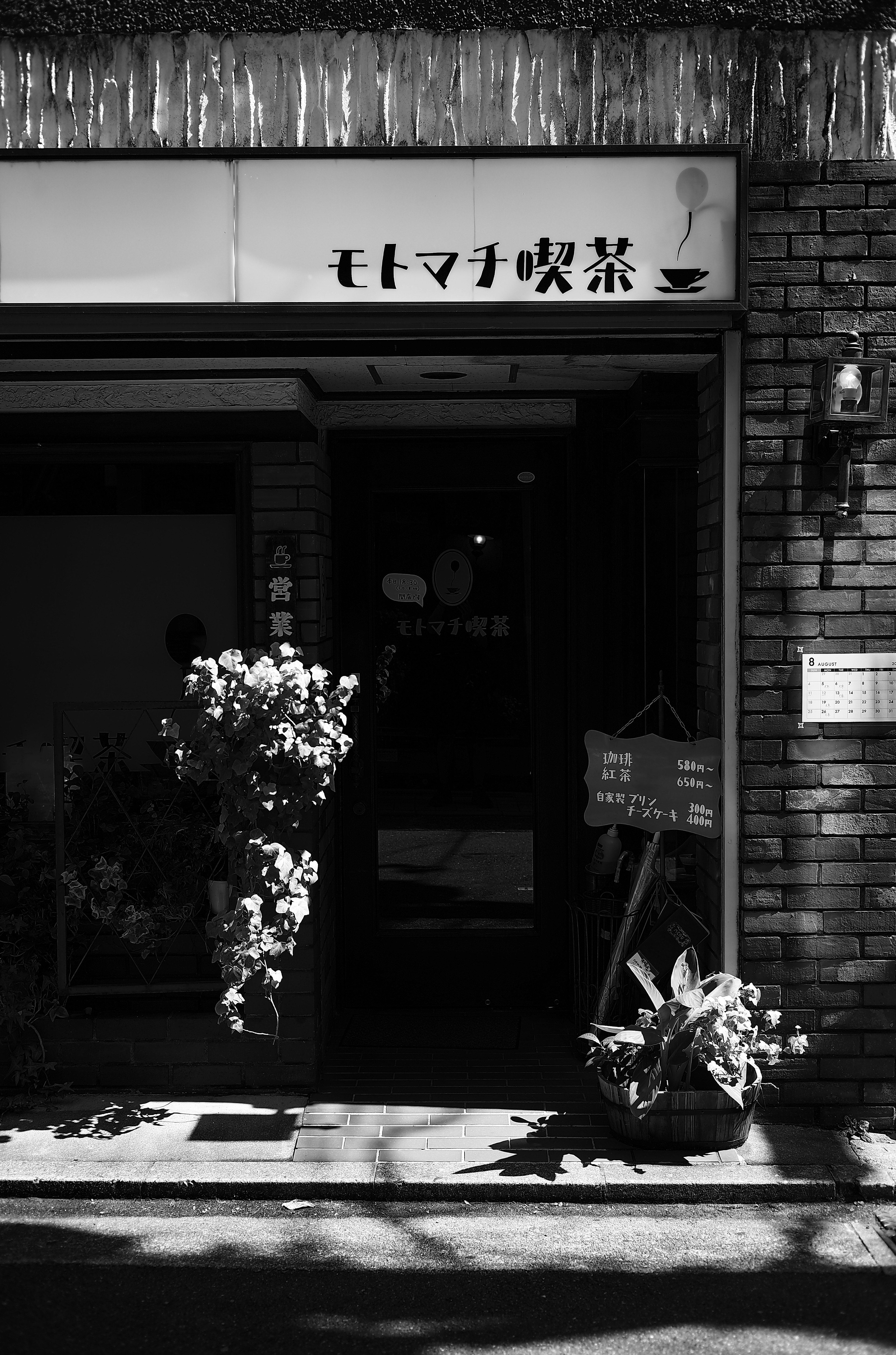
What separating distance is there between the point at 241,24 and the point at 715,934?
13.5 ft

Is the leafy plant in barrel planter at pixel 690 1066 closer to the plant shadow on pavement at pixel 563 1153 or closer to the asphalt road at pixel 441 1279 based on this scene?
the plant shadow on pavement at pixel 563 1153

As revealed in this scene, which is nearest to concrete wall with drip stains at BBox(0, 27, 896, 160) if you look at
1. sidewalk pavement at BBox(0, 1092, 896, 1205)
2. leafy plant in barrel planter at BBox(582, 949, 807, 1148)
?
leafy plant in barrel planter at BBox(582, 949, 807, 1148)

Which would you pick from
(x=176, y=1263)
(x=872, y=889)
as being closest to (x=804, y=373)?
(x=872, y=889)

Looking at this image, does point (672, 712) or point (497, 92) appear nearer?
point (497, 92)

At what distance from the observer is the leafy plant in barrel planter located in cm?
462

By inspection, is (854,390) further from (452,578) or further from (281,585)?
(281,585)

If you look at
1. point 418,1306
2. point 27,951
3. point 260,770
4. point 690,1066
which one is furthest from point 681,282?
point 27,951

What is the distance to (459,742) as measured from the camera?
6.38 meters

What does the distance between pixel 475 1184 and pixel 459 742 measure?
239cm

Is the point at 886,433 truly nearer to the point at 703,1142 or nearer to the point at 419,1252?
the point at 703,1142

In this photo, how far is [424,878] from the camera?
6.39 meters

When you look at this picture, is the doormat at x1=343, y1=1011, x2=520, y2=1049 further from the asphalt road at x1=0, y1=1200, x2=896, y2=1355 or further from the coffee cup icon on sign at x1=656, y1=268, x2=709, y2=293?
the coffee cup icon on sign at x1=656, y1=268, x2=709, y2=293

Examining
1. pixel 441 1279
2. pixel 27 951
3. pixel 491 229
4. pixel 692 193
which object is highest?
pixel 692 193

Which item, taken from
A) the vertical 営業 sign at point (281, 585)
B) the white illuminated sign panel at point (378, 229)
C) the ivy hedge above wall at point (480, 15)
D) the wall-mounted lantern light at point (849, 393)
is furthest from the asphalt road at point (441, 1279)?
the ivy hedge above wall at point (480, 15)
